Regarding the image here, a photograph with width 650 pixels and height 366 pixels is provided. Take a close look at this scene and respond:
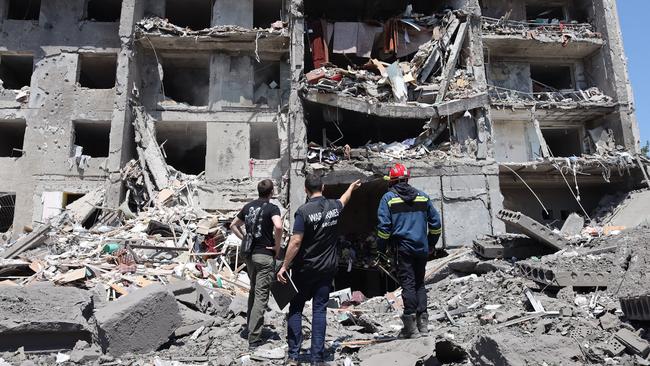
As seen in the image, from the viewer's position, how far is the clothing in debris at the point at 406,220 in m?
5.26

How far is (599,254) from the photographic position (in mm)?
7145

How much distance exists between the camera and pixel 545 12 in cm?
2109

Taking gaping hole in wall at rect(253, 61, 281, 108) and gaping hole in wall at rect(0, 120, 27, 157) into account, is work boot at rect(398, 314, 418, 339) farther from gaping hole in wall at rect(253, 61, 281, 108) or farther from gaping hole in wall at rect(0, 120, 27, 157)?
gaping hole in wall at rect(0, 120, 27, 157)

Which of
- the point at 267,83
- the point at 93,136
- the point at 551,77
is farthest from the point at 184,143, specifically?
the point at 551,77

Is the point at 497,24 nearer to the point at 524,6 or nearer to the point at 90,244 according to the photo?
the point at 524,6

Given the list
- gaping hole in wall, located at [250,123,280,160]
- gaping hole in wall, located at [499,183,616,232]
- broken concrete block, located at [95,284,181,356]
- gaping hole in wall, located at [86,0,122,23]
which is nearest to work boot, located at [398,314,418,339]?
broken concrete block, located at [95,284,181,356]

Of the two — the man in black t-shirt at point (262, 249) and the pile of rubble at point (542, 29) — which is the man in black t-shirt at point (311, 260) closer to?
the man in black t-shirt at point (262, 249)

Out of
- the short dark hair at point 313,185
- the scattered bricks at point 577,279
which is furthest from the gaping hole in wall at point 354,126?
the short dark hair at point 313,185

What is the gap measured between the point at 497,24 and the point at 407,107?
662cm

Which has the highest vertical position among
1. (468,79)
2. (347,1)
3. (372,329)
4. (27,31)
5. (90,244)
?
(347,1)

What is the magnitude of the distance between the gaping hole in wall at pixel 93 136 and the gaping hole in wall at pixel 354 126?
7912 mm

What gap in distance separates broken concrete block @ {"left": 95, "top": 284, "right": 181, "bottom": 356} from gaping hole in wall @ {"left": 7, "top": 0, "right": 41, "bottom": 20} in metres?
19.3

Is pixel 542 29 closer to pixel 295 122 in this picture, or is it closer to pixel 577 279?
pixel 295 122

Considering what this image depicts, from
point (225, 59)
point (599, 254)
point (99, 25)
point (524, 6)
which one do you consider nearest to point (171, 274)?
point (599, 254)
